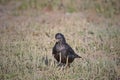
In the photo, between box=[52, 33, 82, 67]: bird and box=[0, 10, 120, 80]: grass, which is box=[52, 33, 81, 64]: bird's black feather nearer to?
box=[52, 33, 82, 67]: bird

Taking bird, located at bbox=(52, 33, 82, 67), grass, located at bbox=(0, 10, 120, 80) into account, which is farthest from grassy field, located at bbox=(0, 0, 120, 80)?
bird, located at bbox=(52, 33, 82, 67)

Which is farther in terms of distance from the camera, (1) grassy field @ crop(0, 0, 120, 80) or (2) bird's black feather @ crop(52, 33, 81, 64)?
(2) bird's black feather @ crop(52, 33, 81, 64)

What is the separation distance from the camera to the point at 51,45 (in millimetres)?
11062

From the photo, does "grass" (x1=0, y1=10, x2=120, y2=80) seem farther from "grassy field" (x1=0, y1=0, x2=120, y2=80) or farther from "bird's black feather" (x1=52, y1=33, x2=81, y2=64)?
"bird's black feather" (x1=52, y1=33, x2=81, y2=64)

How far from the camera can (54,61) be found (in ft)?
31.0

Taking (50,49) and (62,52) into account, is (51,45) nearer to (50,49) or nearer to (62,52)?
(50,49)

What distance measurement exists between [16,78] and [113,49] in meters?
3.18

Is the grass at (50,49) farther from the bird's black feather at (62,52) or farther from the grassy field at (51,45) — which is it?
the bird's black feather at (62,52)

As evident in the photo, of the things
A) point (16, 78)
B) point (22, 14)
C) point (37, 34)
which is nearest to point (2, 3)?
point (22, 14)

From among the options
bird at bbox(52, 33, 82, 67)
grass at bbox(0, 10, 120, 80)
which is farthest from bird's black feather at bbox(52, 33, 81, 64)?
grass at bbox(0, 10, 120, 80)

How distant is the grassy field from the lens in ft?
27.9

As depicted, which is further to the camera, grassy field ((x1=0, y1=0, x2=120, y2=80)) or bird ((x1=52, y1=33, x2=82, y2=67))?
bird ((x1=52, y1=33, x2=82, y2=67))

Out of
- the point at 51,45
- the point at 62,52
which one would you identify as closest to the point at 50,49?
the point at 51,45

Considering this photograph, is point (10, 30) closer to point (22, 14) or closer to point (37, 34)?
point (37, 34)
